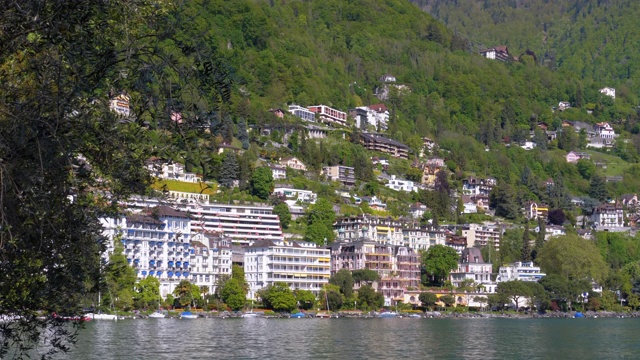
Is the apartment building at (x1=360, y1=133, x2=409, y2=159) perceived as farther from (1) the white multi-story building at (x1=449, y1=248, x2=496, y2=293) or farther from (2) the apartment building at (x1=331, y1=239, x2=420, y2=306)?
(2) the apartment building at (x1=331, y1=239, x2=420, y2=306)

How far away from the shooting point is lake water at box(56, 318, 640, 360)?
48.3 metres

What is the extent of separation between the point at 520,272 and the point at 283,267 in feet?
111

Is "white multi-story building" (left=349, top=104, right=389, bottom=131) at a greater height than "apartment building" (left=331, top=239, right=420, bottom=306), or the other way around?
"white multi-story building" (left=349, top=104, right=389, bottom=131)

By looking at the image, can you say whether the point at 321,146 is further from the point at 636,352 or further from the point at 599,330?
the point at 636,352

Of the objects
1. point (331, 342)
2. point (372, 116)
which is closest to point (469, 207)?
point (372, 116)

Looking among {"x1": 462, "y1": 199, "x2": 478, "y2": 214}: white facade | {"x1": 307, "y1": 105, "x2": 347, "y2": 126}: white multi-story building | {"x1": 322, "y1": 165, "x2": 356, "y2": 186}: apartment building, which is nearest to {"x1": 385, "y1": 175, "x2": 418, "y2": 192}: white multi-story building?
{"x1": 322, "y1": 165, "x2": 356, "y2": 186}: apartment building

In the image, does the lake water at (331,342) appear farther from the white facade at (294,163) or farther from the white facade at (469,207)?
the white facade at (469,207)

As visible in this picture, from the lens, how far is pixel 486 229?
145250 millimetres

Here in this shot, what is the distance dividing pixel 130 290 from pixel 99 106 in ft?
248

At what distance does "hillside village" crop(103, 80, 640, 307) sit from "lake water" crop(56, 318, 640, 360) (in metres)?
19.4

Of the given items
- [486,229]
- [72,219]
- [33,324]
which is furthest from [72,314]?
[486,229]

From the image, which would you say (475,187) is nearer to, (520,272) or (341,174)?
(341,174)

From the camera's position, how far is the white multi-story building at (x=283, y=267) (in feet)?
361

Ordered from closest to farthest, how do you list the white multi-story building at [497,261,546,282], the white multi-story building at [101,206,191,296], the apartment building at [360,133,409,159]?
1. the white multi-story building at [101,206,191,296]
2. the white multi-story building at [497,261,546,282]
3. the apartment building at [360,133,409,159]
